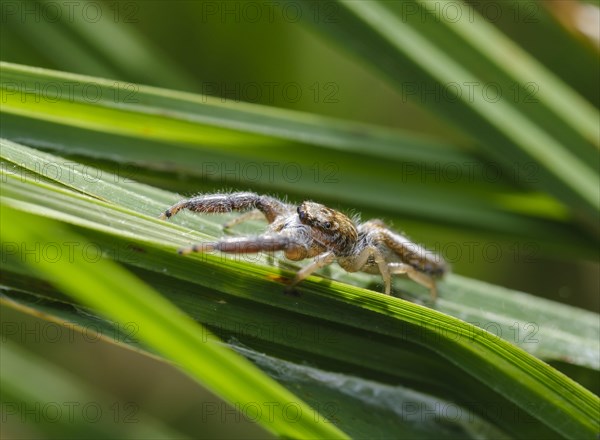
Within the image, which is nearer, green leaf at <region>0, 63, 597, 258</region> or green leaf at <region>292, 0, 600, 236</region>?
green leaf at <region>0, 63, 597, 258</region>

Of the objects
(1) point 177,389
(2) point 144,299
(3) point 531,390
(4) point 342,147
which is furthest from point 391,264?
(1) point 177,389

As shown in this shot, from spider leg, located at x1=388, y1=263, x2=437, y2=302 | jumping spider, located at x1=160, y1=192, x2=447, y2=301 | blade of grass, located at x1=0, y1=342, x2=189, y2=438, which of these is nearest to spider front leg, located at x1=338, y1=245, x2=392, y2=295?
jumping spider, located at x1=160, y1=192, x2=447, y2=301

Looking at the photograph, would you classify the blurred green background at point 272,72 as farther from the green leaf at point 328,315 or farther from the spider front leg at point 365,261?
the green leaf at point 328,315

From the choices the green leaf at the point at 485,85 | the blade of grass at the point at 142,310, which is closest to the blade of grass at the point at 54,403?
the blade of grass at the point at 142,310

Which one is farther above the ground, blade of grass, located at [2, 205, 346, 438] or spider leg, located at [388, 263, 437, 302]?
spider leg, located at [388, 263, 437, 302]

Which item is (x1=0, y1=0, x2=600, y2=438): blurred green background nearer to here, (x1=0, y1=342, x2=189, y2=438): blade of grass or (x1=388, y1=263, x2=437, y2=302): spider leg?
(x1=388, y1=263, x2=437, y2=302): spider leg

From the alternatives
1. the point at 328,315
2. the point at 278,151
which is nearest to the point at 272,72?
the point at 278,151

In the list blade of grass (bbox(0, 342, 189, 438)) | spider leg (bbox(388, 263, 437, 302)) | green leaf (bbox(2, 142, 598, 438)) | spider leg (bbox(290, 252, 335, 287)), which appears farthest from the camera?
blade of grass (bbox(0, 342, 189, 438))

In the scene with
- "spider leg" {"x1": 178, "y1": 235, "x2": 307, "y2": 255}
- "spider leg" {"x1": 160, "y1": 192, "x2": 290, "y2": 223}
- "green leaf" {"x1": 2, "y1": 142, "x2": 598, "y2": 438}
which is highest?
"spider leg" {"x1": 160, "y1": 192, "x2": 290, "y2": 223}
